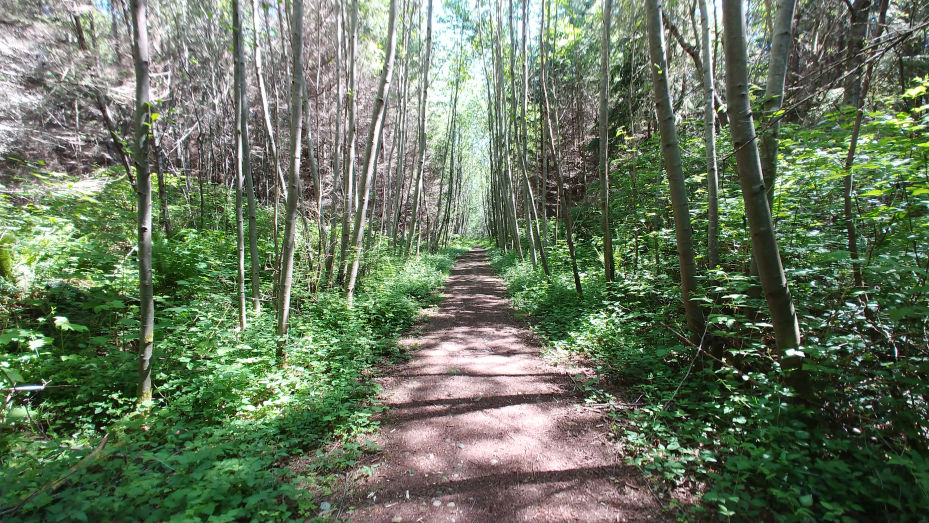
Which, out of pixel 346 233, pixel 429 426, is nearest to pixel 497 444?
pixel 429 426

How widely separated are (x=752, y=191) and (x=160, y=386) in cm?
543

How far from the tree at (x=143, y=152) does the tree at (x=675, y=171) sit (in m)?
4.62

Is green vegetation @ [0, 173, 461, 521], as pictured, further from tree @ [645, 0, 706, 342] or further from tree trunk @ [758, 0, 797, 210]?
tree trunk @ [758, 0, 797, 210]

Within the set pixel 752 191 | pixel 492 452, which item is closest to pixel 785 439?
pixel 752 191

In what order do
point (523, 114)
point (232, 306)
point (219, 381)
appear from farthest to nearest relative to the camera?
1. point (523, 114)
2. point (232, 306)
3. point (219, 381)

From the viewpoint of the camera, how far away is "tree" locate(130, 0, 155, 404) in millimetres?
2691

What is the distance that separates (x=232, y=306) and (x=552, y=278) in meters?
6.92

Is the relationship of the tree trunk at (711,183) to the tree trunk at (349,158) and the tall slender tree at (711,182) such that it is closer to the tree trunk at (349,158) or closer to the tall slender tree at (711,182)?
the tall slender tree at (711,182)

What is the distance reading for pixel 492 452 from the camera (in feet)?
10.1

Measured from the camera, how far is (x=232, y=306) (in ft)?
16.3

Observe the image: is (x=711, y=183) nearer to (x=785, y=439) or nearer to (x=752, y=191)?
(x=752, y=191)

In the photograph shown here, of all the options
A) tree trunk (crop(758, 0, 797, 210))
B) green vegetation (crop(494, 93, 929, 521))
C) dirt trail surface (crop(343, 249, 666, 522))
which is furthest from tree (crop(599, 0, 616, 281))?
tree trunk (crop(758, 0, 797, 210))

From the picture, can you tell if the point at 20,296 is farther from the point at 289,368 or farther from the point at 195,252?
the point at 289,368

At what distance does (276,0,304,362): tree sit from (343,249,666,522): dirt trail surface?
1563 mm
